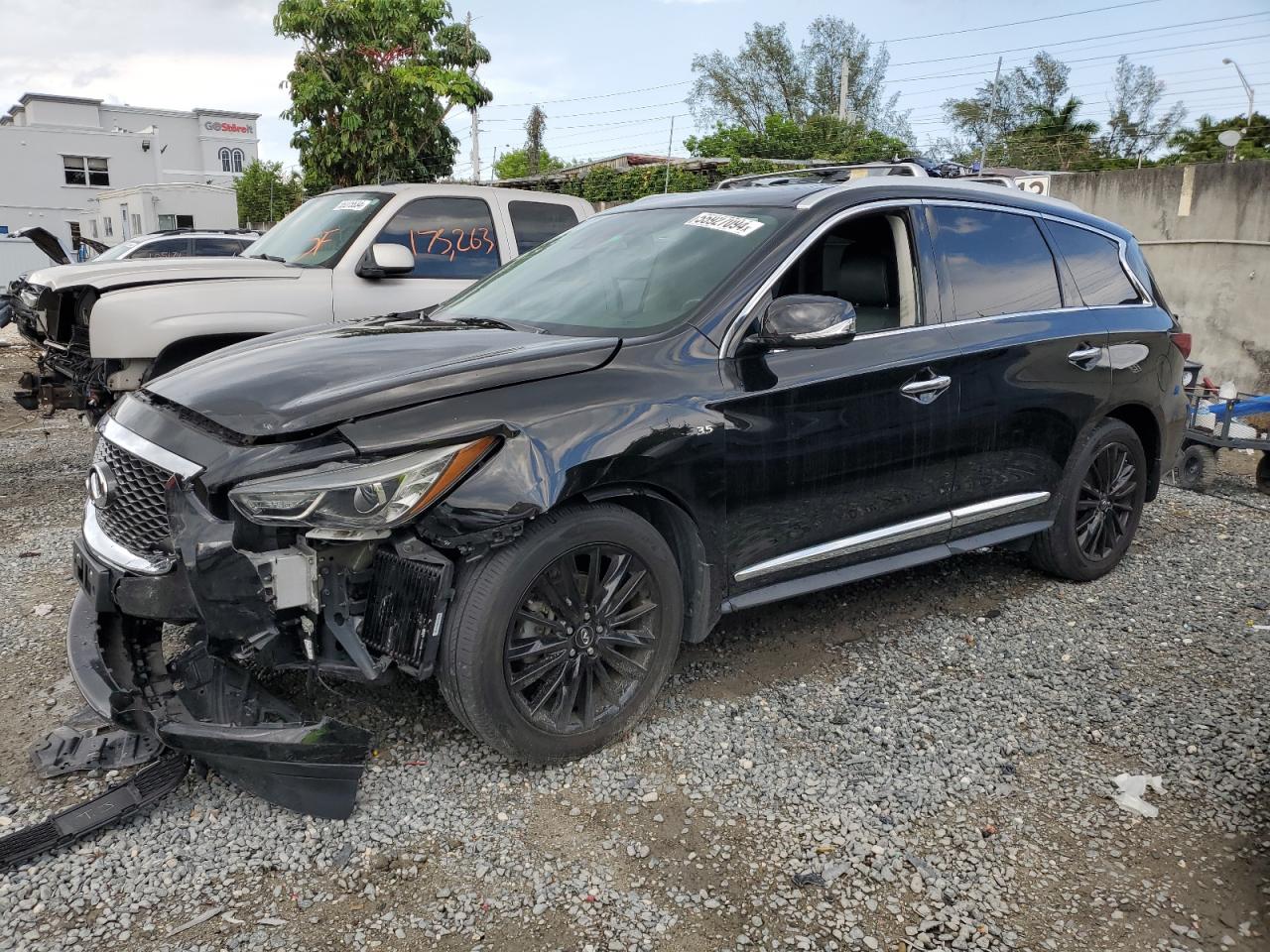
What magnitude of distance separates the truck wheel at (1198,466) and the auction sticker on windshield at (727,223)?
18.6ft

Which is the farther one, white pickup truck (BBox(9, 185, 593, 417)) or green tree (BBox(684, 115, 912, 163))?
green tree (BBox(684, 115, 912, 163))

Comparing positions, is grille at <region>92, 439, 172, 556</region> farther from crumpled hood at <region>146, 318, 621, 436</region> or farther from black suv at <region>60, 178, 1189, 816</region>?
crumpled hood at <region>146, 318, 621, 436</region>

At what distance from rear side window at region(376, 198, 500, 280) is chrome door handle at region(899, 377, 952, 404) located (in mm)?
4039

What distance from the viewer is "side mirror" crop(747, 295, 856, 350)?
3369mm

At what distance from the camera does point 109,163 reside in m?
51.8

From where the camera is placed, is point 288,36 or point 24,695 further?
point 288,36

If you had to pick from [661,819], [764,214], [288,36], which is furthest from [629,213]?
[288,36]

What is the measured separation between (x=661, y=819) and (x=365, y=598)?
112 cm

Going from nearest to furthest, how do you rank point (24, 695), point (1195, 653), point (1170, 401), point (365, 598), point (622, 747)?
point (365, 598)
point (622, 747)
point (24, 695)
point (1195, 653)
point (1170, 401)

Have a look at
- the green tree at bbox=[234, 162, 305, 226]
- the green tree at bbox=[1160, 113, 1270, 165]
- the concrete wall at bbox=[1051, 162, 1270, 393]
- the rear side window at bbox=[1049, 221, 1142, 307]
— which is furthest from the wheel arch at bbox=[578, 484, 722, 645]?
the green tree at bbox=[234, 162, 305, 226]

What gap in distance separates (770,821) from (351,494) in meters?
1.59

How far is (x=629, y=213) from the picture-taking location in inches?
175

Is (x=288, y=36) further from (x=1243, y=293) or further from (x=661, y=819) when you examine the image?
(x=661, y=819)

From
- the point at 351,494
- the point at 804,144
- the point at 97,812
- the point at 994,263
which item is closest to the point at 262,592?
the point at 351,494
